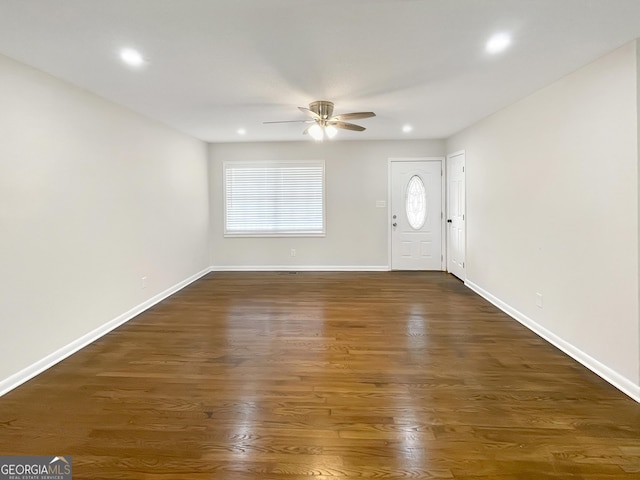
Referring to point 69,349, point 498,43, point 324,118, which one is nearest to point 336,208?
point 324,118

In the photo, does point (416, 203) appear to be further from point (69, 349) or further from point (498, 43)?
point (69, 349)

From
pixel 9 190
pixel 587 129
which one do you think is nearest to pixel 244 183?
pixel 9 190

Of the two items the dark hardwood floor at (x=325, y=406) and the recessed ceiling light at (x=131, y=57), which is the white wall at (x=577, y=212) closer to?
the dark hardwood floor at (x=325, y=406)

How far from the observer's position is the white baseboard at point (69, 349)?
2.57m

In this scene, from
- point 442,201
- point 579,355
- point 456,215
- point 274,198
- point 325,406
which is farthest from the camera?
point 274,198

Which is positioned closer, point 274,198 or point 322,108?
point 322,108

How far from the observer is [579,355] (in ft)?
9.64

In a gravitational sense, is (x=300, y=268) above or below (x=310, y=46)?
below

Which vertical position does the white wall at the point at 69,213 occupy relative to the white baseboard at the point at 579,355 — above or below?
above

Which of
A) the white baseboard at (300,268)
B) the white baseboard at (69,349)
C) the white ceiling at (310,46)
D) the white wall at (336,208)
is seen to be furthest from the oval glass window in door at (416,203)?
the white baseboard at (69,349)

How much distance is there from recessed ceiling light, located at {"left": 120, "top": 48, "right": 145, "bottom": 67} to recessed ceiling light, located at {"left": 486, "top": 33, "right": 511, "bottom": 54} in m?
2.47

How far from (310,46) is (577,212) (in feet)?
8.27

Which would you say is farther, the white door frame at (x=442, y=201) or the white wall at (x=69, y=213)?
→ the white door frame at (x=442, y=201)

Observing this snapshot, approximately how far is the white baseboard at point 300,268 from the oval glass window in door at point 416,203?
39.1 inches
